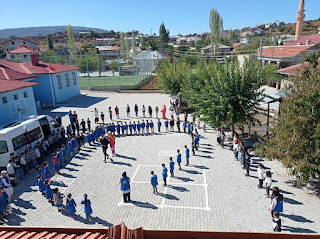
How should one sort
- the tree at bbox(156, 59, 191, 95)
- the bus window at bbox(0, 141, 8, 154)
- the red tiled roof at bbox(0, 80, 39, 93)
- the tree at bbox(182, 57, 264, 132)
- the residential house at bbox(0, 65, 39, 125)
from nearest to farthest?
1. the bus window at bbox(0, 141, 8, 154)
2. the tree at bbox(182, 57, 264, 132)
3. the red tiled roof at bbox(0, 80, 39, 93)
4. the residential house at bbox(0, 65, 39, 125)
5. the tree at bbox(156, 59, 191, 95)

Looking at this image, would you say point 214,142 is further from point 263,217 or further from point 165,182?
point 263,217

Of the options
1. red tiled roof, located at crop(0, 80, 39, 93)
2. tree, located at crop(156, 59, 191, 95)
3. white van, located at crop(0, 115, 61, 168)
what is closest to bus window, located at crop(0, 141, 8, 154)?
white van, located at crop(0, 115, 61, 168)

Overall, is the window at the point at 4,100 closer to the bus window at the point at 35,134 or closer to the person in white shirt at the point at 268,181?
the bus window at the point at 35,134

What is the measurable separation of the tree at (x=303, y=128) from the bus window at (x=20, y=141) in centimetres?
1323

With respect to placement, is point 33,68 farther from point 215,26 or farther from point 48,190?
point 215,26

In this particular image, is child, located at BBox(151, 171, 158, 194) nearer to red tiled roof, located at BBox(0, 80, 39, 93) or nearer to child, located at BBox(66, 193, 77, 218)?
child, located at BBox(66, 193, 77, 218)

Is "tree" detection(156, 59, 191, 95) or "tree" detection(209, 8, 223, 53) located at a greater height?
"tree" detection(209, 8, 223, 53)

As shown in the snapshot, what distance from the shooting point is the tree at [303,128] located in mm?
9469

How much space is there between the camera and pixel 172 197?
11.1 m

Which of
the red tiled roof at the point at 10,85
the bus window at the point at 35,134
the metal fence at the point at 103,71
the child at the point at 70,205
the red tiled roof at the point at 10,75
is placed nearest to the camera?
the child at the point at 70,205

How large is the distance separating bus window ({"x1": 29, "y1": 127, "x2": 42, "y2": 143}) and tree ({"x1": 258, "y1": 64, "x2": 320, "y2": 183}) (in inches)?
532

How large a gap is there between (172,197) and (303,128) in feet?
19.4

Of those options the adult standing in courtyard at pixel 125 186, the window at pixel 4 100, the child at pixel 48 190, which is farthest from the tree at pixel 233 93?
the window at pixel 4 100

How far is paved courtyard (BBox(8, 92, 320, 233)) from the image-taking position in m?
9.43
